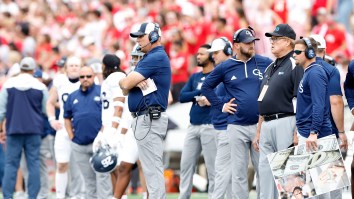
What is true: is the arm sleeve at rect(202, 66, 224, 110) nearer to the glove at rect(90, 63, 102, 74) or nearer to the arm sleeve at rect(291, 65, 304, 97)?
the arm sleeve at rect(291, 65, 304, 97)

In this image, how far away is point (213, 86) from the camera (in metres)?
14.6

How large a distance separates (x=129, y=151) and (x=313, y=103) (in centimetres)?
395

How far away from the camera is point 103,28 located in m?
26.0

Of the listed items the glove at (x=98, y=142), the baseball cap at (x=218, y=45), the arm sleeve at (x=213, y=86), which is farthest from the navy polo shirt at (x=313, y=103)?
the glove at (x=98, y=142)

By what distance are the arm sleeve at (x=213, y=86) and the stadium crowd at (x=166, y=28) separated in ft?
9.93

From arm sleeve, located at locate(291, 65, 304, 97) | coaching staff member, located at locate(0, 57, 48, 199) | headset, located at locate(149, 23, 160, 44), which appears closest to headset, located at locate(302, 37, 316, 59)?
arm sleeve, located at locate(291, 65, 304, 97)

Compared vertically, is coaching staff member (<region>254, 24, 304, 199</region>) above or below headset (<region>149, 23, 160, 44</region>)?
below

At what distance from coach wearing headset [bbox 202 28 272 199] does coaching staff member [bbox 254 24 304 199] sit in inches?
24.0

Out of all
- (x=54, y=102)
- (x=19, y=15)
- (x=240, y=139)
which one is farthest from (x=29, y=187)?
(x=19, y=15)

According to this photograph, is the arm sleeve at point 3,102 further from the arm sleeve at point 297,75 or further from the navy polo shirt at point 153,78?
the arm sleeve at point 297,75

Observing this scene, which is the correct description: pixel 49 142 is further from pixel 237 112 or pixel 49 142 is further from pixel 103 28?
pixel 103 28

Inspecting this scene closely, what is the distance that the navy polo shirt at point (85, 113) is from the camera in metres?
16.5

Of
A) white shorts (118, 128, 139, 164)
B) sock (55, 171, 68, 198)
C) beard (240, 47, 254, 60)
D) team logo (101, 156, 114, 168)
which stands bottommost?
sock (55, 171, 68, 198)

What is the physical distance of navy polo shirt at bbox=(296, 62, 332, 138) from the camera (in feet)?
41.2
